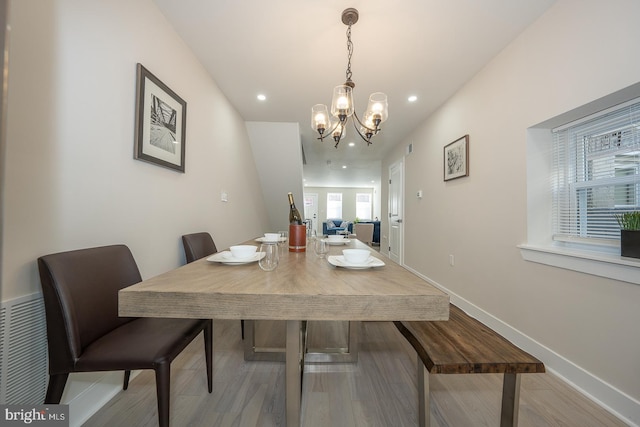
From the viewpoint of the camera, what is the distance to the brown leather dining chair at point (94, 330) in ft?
2.83

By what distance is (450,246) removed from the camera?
9.17 feet

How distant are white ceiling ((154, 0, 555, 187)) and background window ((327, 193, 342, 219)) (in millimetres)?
8133

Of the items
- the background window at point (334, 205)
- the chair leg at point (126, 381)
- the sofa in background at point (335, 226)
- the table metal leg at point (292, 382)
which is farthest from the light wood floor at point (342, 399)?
the background window at point (334, 205)

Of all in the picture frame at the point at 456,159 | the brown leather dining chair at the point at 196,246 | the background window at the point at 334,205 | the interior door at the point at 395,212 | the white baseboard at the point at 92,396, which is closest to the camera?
the white baseboard at the point at 92,396

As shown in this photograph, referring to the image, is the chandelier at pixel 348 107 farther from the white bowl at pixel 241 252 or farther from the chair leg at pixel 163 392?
the chair leg at pixel 163 392

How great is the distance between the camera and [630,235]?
1.21 metres

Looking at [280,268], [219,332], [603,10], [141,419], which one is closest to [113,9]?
[280,268]

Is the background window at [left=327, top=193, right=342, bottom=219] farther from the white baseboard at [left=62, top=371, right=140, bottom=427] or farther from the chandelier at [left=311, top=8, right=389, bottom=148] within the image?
the white baseboard at [left=62, top=371, right=140, bottom=427]

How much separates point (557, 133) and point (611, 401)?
63.0 inches

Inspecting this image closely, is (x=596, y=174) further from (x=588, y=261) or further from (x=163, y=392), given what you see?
(x=163, y=392)

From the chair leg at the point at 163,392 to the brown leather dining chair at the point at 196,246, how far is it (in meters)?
0.91

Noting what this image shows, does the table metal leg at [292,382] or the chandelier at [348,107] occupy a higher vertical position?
the chandelier at [348,107]

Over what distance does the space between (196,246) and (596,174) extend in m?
2.65

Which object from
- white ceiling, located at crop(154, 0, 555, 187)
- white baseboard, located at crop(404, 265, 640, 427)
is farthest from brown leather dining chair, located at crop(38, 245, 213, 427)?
white baseboard, located at crop(404, 265, 640, 427)
